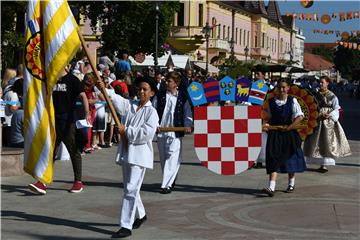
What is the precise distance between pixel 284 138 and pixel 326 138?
3.10 meters

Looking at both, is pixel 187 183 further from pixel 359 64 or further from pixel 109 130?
pixel 359 64

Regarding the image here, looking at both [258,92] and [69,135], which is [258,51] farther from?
[69,135]

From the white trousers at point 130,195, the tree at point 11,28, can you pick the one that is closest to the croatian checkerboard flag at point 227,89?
the white trousers at point 130,195

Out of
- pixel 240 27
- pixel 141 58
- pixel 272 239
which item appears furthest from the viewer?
pixel 240 27

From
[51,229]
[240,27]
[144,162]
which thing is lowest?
[51,229]

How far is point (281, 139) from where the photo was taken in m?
10.7

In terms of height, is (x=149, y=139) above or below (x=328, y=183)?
above

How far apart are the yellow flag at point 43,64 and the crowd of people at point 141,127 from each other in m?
0.33

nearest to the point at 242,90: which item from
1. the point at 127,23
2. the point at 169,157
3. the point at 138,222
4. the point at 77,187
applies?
the point at 169,157

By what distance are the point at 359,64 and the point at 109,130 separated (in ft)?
356

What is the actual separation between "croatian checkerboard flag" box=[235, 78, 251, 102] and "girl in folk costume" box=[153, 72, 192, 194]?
77cm

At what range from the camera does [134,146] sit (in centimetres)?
791

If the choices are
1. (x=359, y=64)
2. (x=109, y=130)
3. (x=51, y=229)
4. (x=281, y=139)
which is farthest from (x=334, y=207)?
(x=359, y=64)

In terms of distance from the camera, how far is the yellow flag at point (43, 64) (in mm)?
7551
